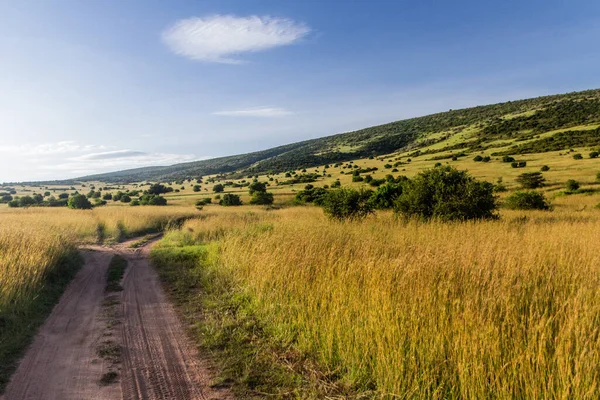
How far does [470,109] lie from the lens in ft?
433

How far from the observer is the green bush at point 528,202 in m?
23.2

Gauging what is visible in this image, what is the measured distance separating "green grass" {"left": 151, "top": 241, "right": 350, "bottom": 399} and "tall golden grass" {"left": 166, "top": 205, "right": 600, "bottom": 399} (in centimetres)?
24

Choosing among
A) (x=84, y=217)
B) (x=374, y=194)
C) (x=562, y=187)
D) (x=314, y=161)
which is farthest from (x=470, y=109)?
(x=84, y=217)

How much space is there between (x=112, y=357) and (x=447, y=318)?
4678mm

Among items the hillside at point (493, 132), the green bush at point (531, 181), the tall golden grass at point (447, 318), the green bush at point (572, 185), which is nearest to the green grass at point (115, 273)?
the tall golden grass at point (447, 318)

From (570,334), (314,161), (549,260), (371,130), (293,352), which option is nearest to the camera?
(570,334)

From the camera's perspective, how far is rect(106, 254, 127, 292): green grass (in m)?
8.67

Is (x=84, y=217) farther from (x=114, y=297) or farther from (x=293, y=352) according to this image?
(x=293, y=352)

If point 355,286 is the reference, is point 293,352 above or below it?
below

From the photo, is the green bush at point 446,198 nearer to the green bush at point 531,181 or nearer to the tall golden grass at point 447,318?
the tall golden grass at point 447,318

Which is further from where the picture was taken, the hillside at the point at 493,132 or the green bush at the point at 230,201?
the hillside at the point at 493,132

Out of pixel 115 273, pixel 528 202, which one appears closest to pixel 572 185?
pixel 528 202

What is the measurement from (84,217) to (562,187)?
41100 mm

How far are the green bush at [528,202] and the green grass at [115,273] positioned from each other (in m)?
25.5
